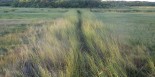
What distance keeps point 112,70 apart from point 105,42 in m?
3.45

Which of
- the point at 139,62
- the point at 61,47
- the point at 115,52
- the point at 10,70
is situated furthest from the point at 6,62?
the point at 139,62

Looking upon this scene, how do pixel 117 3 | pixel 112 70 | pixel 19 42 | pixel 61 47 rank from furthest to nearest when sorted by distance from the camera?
pixel 117 3, pixel 19 42, pixel 61 47, pixel 112 70

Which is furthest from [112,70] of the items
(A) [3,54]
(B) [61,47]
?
(A) [3,54]

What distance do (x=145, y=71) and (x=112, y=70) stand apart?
1441mm

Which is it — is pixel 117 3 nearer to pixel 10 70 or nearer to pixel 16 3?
pixel 16 3

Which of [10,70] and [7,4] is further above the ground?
[10,70]

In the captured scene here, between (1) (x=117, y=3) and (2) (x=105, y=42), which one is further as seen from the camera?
(1) (x=117, y=3)

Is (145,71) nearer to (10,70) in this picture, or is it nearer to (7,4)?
(10,70)

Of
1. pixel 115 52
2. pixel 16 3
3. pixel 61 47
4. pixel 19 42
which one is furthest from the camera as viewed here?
pixel 16 3

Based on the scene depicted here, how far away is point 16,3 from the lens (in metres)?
71.7

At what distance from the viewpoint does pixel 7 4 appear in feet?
248

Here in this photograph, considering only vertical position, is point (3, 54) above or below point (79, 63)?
below

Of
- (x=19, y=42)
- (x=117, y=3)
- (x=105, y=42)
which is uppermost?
(x=105, y=42)

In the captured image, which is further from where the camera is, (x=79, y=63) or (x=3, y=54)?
(x=3, y=54)
